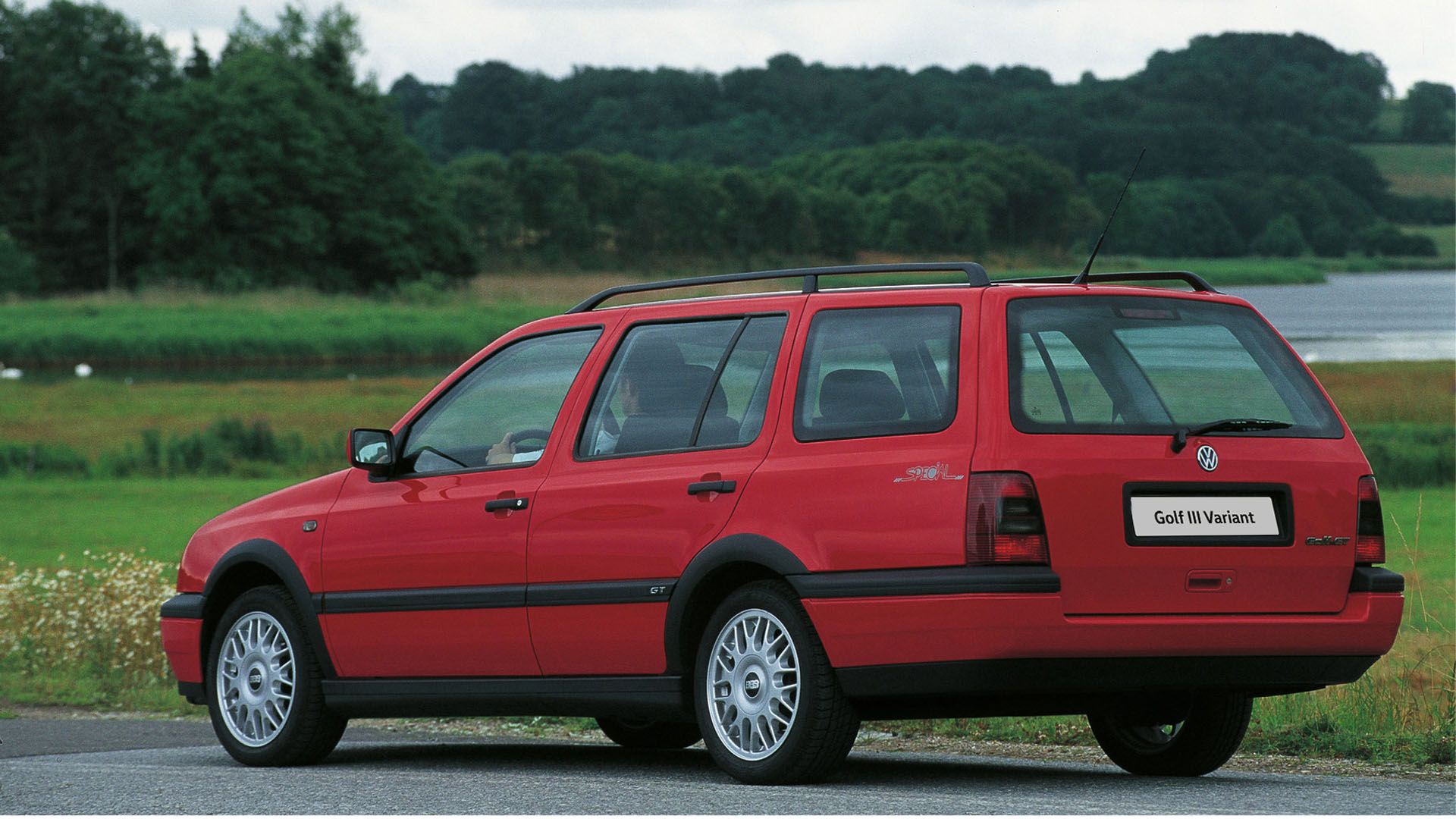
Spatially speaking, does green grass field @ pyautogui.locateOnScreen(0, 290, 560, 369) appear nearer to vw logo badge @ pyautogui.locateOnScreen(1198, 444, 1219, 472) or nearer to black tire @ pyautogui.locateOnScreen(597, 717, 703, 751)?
black tire @ pyautogui.locateOnScreen(597, 717, 703, 751)

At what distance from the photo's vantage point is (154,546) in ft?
89.1

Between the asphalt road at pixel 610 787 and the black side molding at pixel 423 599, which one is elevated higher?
the black side molding at pixel 423 599

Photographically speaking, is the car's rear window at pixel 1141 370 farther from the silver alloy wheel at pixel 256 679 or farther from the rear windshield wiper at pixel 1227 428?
the silver alloy wheel at pixel 256 679

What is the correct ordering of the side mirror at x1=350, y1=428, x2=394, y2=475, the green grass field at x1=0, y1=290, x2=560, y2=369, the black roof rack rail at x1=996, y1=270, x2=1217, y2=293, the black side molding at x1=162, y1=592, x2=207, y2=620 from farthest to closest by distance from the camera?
the green grass field at x1=0, y1=290, x2=560, y2=369 → the black side molding at x1=162, y1=592, x2=207, y2=620 → the side mirror at x1=350, y1=428, x2=394, y2=475 → the black roof rack rail at x1=996, y1=270, x2=1217, y2=293

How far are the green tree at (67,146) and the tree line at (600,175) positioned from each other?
0.11 metres

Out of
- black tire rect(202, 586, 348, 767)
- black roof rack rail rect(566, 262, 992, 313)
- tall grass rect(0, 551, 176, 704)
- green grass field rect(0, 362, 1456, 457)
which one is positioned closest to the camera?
black roof rack rail rect(566, 262, 992, 313)

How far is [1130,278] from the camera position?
24.2 ft

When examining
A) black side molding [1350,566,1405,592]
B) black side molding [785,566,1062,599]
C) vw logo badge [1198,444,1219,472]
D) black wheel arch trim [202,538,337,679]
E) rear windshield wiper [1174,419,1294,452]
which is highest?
rear windshield wiper [1174,419,1294,452]

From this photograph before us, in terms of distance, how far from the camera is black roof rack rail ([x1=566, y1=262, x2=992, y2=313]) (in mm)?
7027

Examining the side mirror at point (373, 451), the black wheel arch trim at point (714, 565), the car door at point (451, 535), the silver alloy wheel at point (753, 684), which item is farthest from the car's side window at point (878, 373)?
the side mirror at point (373, 451)

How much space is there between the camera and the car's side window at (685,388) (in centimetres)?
742

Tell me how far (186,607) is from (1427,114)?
287ft

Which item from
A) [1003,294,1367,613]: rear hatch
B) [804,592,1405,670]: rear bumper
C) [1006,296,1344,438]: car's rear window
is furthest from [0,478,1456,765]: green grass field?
[1006,296,1344,438]: car's rear window

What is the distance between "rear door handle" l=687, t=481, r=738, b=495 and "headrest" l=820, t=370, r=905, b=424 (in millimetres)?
398
